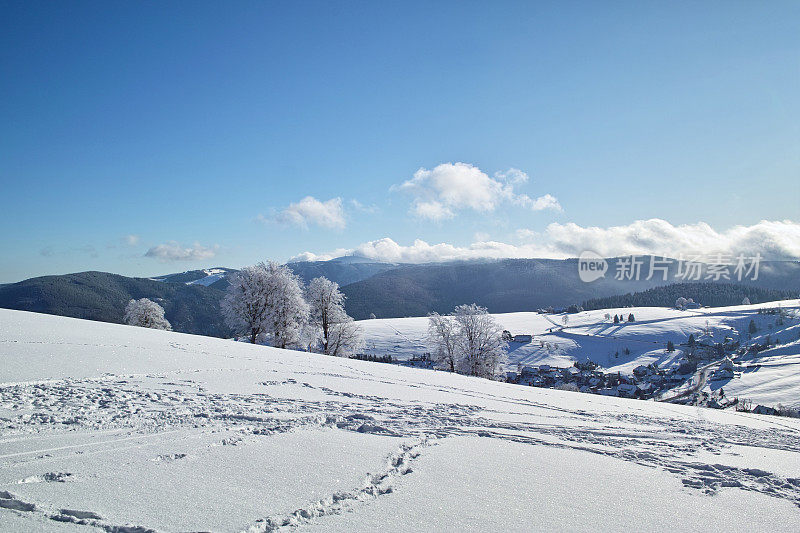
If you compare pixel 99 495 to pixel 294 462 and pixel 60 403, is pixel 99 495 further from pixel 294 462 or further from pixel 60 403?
pixel 60 403

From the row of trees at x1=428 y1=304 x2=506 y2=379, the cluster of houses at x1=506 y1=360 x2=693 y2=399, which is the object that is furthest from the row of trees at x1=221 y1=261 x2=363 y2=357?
the cluster of houses at x1=506 y1=360 x2=693 y2=399

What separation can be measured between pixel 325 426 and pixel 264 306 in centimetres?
3346

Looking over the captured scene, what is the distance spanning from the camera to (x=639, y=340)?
147500mm

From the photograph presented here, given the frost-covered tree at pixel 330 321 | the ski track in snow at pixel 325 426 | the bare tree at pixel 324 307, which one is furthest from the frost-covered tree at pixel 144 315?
the ski track in snow at pixel 325 426

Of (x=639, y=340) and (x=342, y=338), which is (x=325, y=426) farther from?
(x=639, y=340)

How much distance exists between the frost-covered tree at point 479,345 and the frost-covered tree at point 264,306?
1879cm

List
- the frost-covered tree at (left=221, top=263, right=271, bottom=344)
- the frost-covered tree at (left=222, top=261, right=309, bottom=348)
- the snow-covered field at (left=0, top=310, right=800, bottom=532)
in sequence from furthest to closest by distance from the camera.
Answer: the frost-covered tree at (left=222, top=261, right=309, bottom=348) < the frost-covered tree at (left=221, top=263, right=271, bottom=344) < the snow-covered field at (left=0, top=310, right=800, bottom=532)

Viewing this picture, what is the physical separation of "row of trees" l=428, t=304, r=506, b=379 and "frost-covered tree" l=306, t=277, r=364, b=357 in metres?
10.1

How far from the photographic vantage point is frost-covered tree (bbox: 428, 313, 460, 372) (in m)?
47.3

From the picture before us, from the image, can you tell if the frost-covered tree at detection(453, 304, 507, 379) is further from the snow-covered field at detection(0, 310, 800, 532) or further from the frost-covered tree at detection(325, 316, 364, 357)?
the snow-covered field at detection(0, 310, 800, 532)

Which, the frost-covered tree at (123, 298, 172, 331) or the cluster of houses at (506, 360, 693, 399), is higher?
the frost-covered tree at (123, 298, 172, 331)

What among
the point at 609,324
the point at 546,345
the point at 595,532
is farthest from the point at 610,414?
the point at 609,324

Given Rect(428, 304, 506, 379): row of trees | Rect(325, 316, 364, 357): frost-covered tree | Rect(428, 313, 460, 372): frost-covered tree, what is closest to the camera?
Rect(428, 304, 506, 379): row of trees

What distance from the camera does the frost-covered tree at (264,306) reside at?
127ft
